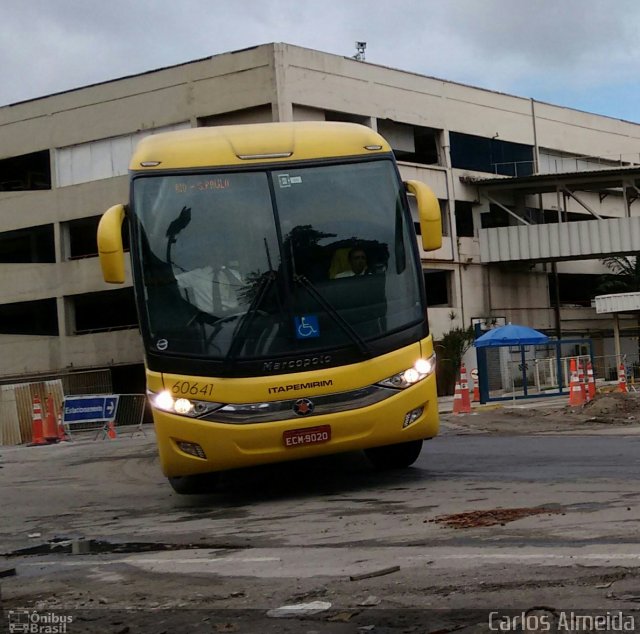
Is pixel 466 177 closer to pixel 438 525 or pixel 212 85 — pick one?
pixel 212 85

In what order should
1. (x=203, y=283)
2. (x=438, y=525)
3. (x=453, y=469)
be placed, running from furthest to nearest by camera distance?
(x=453, y=469), (x=203, y=283), (x=438, y=525)

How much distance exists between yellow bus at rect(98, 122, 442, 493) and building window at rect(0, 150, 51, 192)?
Answer: 3759 cm

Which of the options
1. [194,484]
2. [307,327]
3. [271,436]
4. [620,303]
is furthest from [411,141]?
[271,436]

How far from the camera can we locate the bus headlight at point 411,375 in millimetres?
10156

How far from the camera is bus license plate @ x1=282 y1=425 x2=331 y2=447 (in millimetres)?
9930

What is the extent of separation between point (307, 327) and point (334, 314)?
0.96ft

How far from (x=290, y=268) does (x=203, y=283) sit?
84cm

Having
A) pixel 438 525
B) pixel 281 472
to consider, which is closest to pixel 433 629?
pixel 438 525

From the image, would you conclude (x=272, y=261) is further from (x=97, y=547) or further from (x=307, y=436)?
(x=97, y=547)

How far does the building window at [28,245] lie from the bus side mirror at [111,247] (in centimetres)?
3616

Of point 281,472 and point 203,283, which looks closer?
point 203,283

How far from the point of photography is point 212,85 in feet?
136

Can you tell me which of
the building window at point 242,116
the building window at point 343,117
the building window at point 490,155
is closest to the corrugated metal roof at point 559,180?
the building window at point 490,155

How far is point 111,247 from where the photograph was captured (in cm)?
1052
